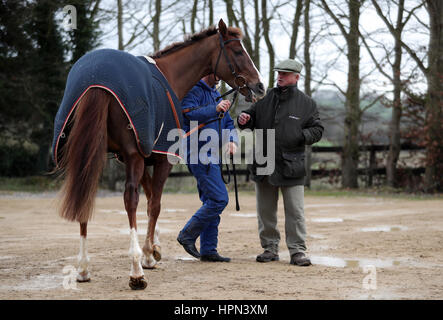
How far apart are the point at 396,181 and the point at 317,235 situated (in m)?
11.2

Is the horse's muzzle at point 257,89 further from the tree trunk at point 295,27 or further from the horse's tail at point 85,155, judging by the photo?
the tree trunk at point 295,27

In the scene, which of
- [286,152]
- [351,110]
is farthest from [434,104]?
[286,152]

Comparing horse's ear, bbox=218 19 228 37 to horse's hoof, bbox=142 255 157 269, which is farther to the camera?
horse's ear, bbox=218 19 228 37

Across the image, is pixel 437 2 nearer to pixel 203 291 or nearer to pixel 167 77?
pixel 167 77

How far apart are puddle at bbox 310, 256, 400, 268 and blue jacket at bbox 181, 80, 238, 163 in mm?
1531

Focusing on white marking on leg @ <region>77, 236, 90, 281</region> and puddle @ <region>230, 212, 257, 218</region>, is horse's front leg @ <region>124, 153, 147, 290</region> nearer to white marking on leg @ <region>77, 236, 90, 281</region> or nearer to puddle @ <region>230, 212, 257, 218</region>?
white marking on leg @ <region>77, 236, 90, 281</region>

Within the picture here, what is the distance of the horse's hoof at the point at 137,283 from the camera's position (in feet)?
14.4

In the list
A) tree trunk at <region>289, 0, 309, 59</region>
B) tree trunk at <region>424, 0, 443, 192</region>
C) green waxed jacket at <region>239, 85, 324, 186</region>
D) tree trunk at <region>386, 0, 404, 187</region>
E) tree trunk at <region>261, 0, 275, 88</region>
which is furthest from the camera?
tree trunk at <region>261, 0, 275, 88</region>

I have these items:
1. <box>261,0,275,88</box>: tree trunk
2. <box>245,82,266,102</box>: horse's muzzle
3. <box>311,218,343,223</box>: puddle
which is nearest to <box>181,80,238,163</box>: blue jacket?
<box>245,82,266,102</box>: horse's muzzle

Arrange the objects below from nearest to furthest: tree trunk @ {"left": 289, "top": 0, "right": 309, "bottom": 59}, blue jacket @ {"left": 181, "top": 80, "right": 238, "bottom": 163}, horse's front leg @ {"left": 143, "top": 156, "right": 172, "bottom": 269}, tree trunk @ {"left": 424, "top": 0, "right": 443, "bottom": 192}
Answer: horse's front leg @ {"left": 143, "top": 156, "right": 172, "bottom": 269}, blue jacket @ {"left": 181, "top": 80, "right": 238, "bottom": 163}, tree trunk @ {"left": 424, "top": 0, "right": 443, "bottom": 192}, tree trunk @ {"left": 289, "top": 0, "right": 309, "bottom": 59}

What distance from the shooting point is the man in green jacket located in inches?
236

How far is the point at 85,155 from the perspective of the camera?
437 cm

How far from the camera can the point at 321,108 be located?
20812mm
